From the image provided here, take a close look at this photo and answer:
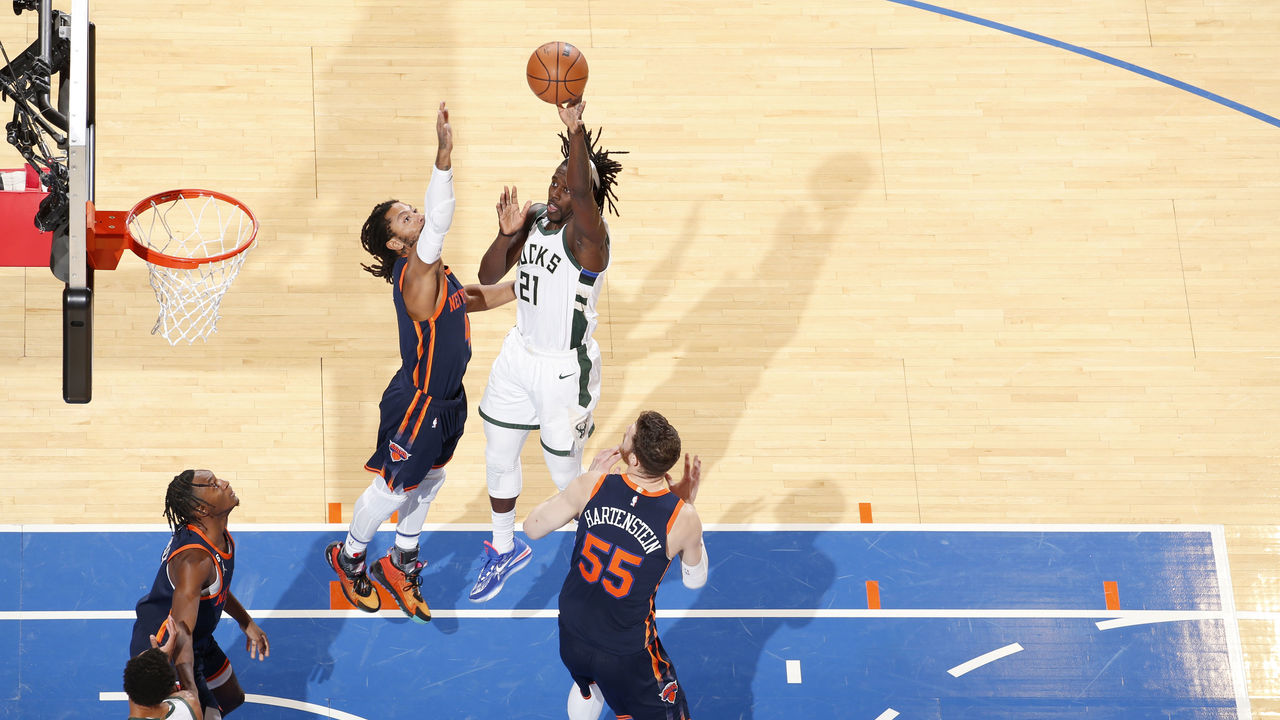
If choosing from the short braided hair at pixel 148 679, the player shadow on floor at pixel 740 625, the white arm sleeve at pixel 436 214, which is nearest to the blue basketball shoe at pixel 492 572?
the player shadow on floor at pixel 740 625

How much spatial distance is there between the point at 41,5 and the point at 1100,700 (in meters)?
7.85

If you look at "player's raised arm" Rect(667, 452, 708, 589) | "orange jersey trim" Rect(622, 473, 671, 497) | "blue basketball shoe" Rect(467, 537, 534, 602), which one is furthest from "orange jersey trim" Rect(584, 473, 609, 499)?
"blue basketball shoe" Rect(467, 537, 534, 602)

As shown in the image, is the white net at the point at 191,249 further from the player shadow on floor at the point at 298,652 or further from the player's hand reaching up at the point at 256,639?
the player's hand reaching up at the point at 256,639

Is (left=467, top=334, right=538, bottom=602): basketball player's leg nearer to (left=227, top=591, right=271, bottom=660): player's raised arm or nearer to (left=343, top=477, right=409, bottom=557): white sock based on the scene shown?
(left=343, top=477, right=409, bottom=557): white sock

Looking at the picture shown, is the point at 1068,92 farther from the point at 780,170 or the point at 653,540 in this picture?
the point at 653,540

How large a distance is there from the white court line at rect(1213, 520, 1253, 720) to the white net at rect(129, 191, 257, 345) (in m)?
7.24

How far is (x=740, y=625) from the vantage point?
788 centimetres

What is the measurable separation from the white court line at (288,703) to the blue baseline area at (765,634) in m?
0.03

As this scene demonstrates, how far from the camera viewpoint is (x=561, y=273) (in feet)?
23.1

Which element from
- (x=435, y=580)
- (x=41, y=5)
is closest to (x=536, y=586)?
(x=435, y=580)

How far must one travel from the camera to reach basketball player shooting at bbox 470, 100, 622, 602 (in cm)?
702

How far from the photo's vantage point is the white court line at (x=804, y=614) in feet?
25.5

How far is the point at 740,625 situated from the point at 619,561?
1.99 m

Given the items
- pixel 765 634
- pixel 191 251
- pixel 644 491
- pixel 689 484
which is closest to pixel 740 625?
pixel 765 634
